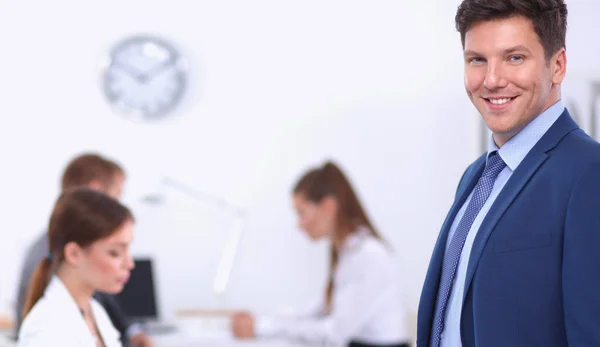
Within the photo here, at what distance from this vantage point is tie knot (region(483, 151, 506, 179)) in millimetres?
1376

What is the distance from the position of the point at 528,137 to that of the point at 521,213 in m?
0.16

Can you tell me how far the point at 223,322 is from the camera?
385 centimetres

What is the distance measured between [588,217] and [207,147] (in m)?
3.35

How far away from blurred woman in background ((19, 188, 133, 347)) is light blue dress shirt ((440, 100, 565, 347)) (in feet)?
3.23

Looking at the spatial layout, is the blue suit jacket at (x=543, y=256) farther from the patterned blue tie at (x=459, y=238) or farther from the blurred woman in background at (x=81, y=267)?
the blurred woman in background at (x=81, y=267)

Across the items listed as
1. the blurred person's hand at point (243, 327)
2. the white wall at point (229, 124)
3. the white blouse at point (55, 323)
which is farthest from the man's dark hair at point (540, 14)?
the white wall at point (229, 124)

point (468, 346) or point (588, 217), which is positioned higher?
point (588, 217)

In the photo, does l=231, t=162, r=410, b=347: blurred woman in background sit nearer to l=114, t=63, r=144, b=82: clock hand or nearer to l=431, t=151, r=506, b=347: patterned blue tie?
l=114, t=63, r=144, b=82: clock hand

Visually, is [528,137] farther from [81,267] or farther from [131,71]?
[131,71]

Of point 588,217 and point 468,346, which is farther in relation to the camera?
point 468,346

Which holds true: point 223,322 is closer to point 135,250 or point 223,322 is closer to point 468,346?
point 135,250

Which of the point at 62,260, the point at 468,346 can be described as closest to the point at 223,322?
the point at 62,260

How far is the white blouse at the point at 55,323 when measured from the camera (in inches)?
76.1

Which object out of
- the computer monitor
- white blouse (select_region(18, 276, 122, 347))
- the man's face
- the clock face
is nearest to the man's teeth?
the man's face
